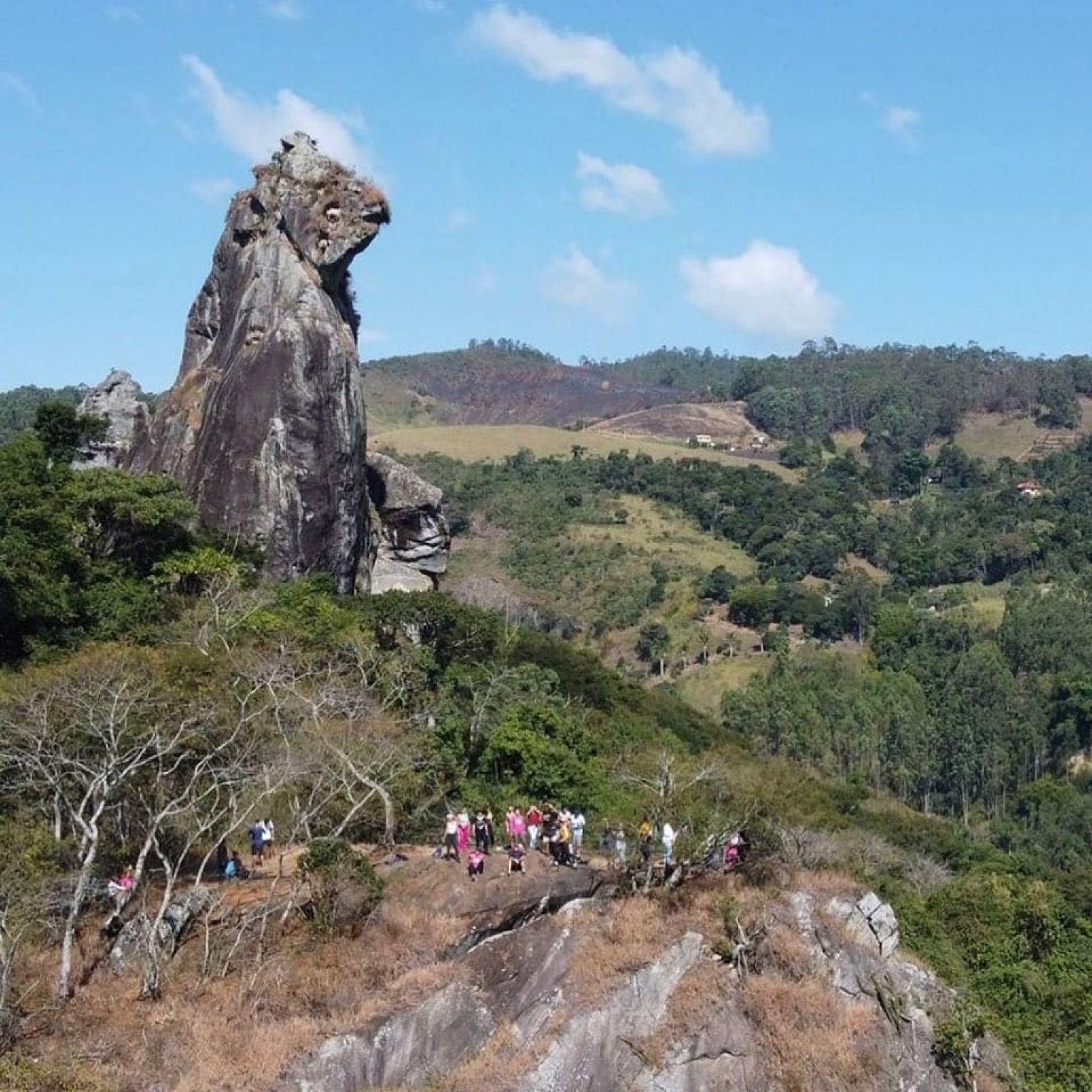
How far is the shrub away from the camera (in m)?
20.7

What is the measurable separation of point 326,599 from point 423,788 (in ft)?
33.3

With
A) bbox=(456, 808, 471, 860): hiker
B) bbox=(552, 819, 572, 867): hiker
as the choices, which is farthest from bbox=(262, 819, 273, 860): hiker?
bbox=(552, 819, 572, 867): hiker

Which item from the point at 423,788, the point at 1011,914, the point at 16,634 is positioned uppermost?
the point at 16,634

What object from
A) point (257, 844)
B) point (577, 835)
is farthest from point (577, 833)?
point (257, 844)

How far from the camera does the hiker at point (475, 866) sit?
21.5 meters

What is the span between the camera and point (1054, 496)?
123 metres

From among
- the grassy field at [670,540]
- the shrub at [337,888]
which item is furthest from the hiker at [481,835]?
the grassy field at [670,540]

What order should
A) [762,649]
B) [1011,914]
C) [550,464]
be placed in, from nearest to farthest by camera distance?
[1011,914] → [762,649] → [550,464]

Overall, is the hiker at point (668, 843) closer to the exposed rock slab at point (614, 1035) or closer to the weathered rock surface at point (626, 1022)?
the weathered rock surface at point (626, 1022)

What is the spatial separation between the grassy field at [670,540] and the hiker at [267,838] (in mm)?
81536

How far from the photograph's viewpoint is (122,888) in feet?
66.9

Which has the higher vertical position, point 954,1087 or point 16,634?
point 16,634

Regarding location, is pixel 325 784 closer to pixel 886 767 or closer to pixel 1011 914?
pixel 1011 914

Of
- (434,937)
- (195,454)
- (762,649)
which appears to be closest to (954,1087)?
(434,937)
